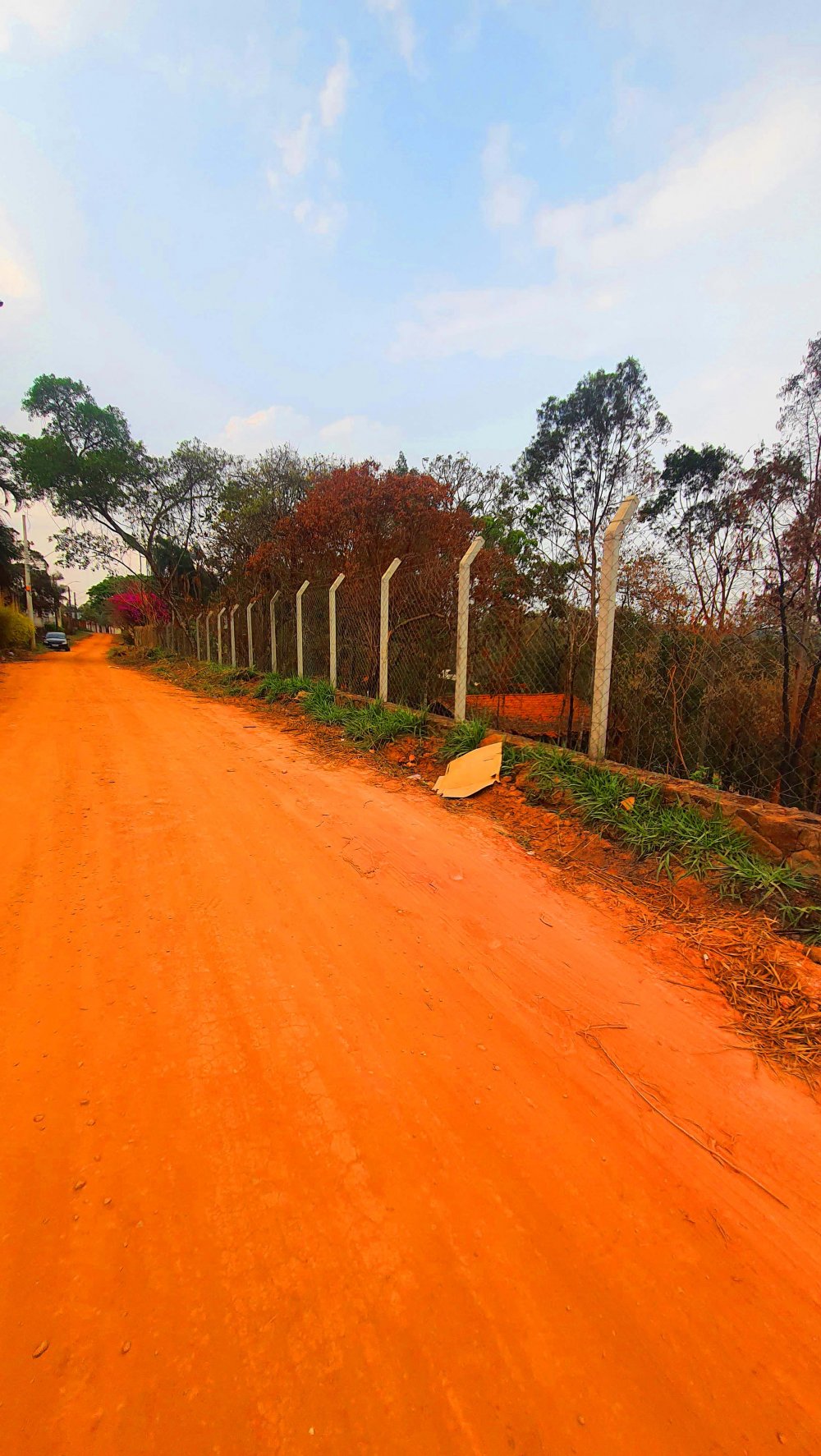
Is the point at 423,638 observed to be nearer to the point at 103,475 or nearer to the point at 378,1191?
the point at 378,1191

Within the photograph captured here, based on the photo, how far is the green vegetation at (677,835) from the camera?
8.38 ft

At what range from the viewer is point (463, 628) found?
5.15 metres

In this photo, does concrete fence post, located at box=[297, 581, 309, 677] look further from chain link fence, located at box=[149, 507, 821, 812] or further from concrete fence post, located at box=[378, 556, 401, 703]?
concrete fence post, located at box=[378, 556, 401, 703]

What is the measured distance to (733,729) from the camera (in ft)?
11.9

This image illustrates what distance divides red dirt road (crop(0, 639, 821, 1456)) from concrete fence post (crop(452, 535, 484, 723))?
292 cm

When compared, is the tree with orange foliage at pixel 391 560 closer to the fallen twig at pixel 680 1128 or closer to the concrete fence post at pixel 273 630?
the concrete fence post at pixel 273 630

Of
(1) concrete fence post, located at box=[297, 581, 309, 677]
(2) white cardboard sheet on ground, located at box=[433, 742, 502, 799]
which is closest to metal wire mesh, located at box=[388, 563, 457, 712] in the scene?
(2) white cardboard sheet on ground, located at box=[433, 742, 502, 799]

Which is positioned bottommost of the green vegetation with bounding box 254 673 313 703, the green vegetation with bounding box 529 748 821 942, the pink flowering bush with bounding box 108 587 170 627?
the green vegetation with bounding box 529 748 821 942

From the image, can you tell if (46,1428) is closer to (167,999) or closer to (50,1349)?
(50,1349)

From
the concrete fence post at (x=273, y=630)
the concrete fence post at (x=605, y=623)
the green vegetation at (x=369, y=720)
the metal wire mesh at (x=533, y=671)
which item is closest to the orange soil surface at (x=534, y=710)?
the metal wire mesh at (x=533, y=671)

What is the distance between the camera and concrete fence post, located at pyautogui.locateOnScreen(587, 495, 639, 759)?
3.77 meters

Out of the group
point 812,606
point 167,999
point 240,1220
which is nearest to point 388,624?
point 812,606

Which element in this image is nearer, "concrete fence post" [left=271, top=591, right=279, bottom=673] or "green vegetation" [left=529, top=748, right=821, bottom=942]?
"green vegetation" [left=529, top=748, right=821, bottom=942]

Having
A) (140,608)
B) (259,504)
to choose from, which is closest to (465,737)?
(259,504)
